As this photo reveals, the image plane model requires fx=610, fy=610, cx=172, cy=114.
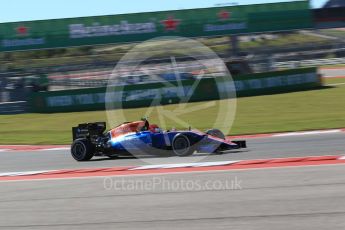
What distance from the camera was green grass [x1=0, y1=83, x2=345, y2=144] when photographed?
69.4 ft

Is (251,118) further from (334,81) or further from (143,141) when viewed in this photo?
(334,81)

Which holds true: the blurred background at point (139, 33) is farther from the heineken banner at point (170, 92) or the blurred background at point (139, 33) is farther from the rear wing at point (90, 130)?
the rear wing at point (90, 130)

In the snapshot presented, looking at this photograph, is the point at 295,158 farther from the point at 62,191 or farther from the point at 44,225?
the point at 44,225

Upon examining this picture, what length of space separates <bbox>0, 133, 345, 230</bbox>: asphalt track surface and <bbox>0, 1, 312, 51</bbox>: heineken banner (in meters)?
34.4

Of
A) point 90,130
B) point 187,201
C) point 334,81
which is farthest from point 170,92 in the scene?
point 187,201

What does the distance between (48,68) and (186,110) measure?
2189 centimetres

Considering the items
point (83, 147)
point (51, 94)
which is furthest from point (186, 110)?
point (83, 147)

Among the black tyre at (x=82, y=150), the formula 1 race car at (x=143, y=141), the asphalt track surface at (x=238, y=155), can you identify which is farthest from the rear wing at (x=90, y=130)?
the asphalt track surface at (x=238, y=155)

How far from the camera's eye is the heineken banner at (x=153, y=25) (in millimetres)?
44875

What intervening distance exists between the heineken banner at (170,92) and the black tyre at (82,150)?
15.2 meters

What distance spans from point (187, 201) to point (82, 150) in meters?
6.85

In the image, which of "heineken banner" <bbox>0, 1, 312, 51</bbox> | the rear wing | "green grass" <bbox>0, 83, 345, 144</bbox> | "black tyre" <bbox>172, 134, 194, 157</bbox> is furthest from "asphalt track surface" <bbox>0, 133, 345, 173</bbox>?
"heineken banner" <bbox>0, 1, 312, 51</bbox>

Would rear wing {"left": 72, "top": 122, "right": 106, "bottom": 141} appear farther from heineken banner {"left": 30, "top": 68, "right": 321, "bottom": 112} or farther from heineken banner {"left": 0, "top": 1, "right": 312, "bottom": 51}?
heineken banner {"left": 0, "top": 1, "right": 312, "bottom": 51}

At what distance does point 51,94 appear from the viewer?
3152 cm
